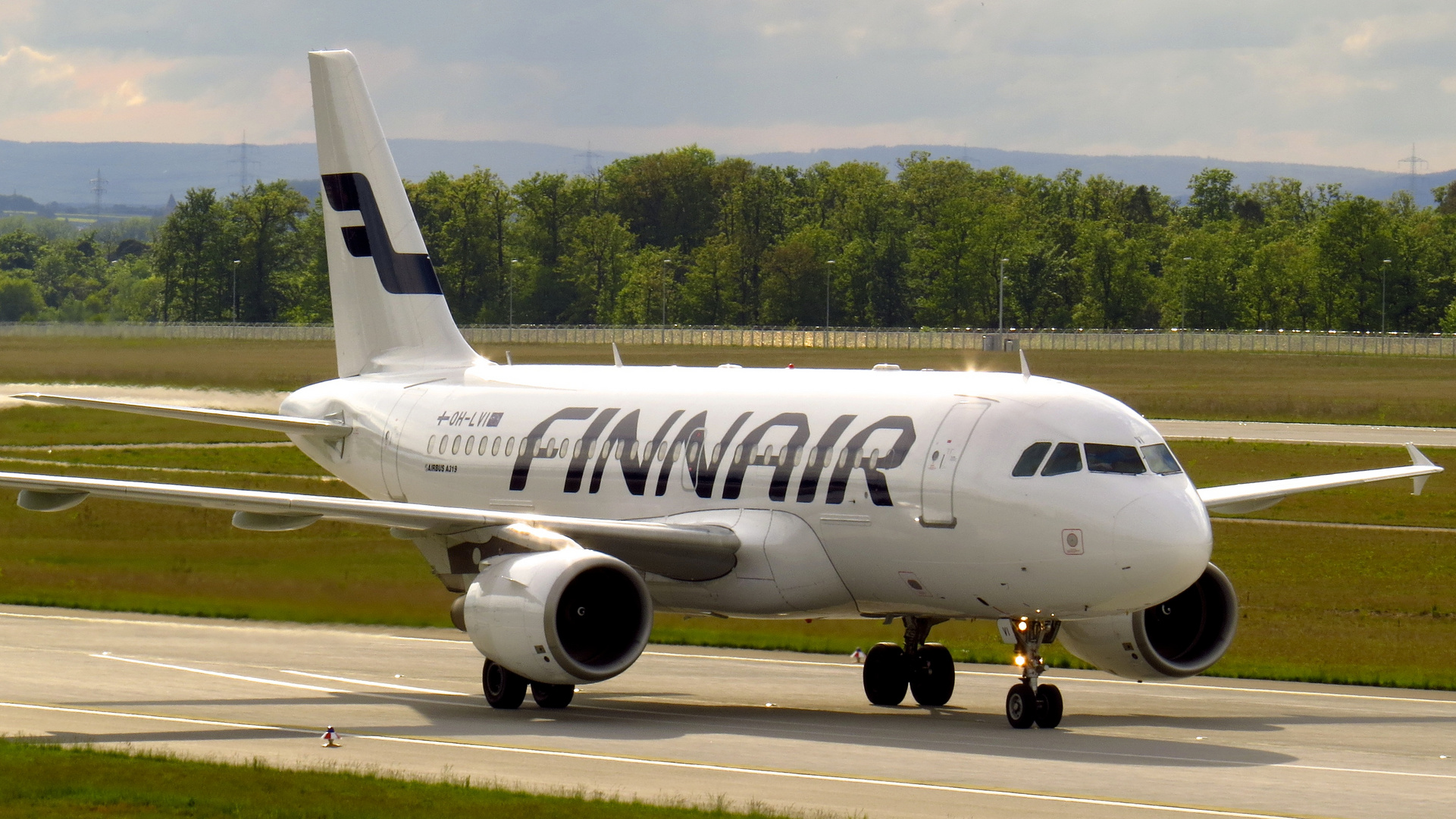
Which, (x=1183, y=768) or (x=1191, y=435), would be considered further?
(x=1191, y=435)

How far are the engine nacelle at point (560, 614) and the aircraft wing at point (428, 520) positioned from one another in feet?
1.97

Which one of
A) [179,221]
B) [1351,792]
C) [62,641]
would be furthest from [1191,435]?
[179,221]

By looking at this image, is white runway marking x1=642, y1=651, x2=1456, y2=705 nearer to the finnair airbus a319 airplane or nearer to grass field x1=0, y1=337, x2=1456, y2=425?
the finnair airbus a319 airplane

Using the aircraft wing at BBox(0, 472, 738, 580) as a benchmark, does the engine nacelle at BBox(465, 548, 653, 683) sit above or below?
below

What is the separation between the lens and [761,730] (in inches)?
965

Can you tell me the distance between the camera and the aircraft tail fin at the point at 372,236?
35.1 m

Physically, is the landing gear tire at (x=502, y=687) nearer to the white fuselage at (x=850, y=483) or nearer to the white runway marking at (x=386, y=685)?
the white runway marking at (x=386, y=685)

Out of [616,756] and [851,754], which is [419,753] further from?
[851,754]

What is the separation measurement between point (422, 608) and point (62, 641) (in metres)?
7.13

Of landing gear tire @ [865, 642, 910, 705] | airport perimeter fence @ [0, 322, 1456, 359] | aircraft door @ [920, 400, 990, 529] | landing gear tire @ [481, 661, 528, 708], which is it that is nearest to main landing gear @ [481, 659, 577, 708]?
landing gear tire @ [481, 661, 528, 708]

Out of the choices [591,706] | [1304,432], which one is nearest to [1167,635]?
[591,706]

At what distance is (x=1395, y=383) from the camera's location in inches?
4951

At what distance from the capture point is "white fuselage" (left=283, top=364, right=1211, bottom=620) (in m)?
23.3

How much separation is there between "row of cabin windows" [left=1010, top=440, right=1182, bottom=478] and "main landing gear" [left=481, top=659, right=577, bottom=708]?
22.6 ft
